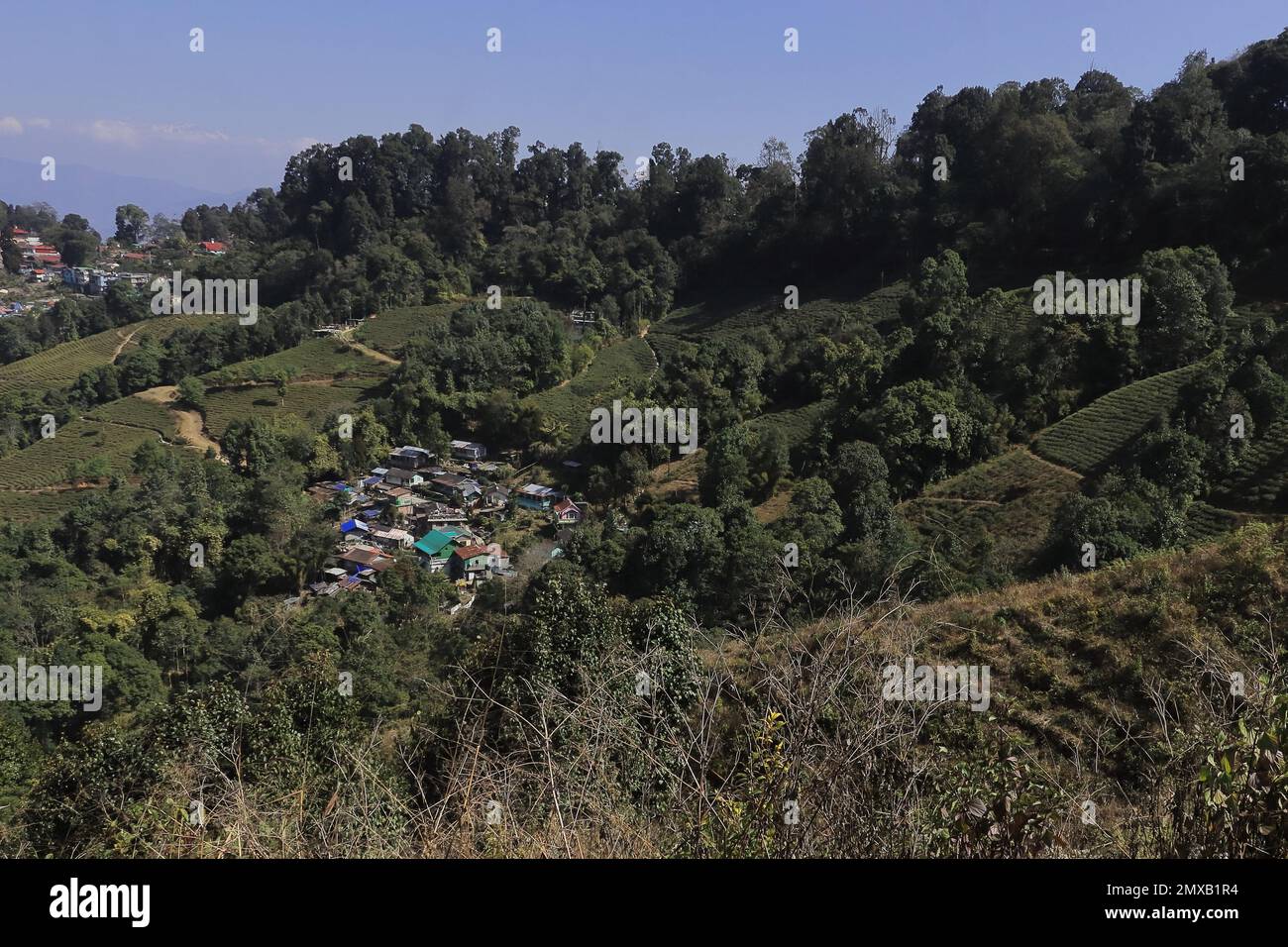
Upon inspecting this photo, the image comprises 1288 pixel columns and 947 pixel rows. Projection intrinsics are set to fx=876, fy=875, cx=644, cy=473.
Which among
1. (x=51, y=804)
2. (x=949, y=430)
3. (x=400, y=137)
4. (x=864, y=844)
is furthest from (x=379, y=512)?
(x=400, y=137)

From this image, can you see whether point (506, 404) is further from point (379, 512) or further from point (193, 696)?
point (193, 696)

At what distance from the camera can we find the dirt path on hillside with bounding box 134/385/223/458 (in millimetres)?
30930

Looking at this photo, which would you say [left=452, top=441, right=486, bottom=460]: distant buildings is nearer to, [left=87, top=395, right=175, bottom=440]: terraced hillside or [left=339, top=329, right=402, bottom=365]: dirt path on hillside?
[left=339, top=329, right=402, bottom=365]: dirt path on hillside

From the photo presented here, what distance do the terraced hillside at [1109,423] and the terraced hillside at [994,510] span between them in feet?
1.36

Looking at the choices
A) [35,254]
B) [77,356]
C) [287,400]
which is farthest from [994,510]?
[35,254]

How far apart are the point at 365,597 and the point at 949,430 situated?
40.0 feet

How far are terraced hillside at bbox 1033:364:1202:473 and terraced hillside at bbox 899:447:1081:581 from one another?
42 centimetres

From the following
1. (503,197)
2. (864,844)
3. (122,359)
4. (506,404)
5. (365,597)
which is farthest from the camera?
(503,197)

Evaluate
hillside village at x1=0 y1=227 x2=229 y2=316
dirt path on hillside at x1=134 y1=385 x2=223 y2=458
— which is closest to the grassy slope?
dirt path on hillside at x1=134 y1=385 x2=223 y2=458

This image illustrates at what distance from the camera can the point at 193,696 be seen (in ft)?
26.4

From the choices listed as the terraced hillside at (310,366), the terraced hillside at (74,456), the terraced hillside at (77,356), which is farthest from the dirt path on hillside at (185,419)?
the terraced hillside at (77,356)

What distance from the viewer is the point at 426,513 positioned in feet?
76.5

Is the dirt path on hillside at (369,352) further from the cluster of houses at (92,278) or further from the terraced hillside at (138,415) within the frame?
the cluster of houses at (92,278)
